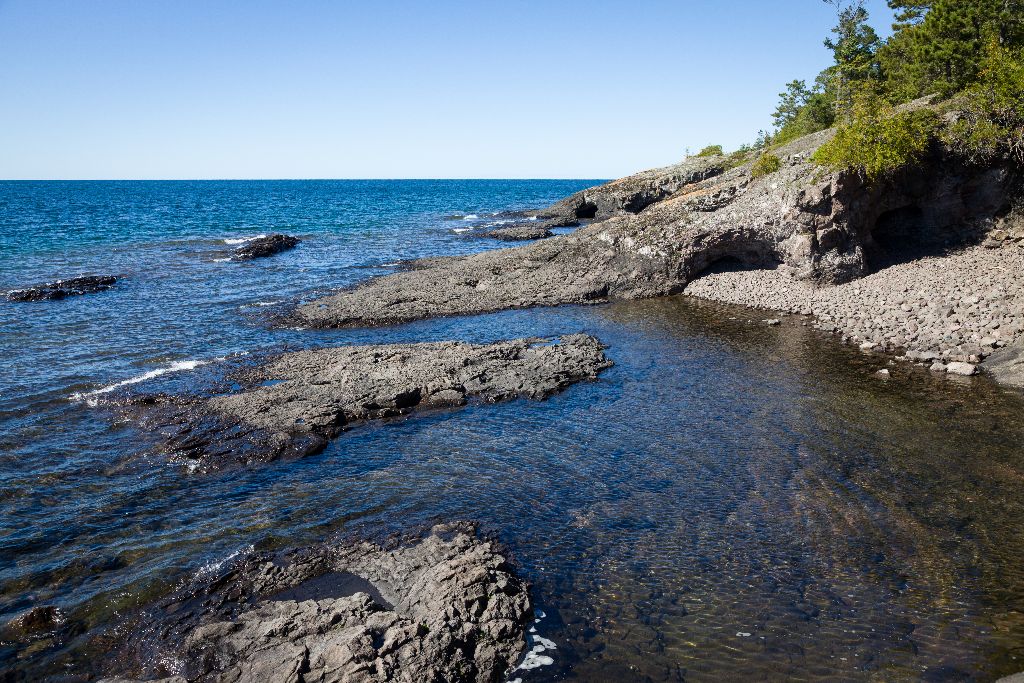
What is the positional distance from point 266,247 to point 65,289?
61.6 ft

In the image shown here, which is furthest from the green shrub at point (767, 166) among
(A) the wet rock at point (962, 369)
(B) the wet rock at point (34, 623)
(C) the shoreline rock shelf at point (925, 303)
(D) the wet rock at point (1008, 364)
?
(B) the wet rock at point (34, 623)

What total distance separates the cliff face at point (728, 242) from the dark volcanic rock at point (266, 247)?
1977 centimetres

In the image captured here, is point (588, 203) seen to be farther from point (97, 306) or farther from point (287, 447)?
point (287, 447)

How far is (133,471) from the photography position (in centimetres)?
1606

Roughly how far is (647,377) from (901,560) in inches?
462

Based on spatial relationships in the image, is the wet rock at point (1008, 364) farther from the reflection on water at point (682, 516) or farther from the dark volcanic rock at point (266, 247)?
the dark volcanic rock at point (266, 247)

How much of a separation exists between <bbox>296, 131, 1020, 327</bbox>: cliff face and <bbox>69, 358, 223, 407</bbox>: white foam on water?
6.89 m

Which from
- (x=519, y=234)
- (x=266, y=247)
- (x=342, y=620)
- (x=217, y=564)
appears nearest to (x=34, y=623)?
(x=217, y=564)

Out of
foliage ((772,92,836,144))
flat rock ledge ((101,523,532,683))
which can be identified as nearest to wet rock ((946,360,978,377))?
flat rock ledge ((101,523,532,683))

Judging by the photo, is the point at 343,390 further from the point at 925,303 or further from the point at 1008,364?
the point at 925,303

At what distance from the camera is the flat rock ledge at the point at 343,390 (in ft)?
57.7

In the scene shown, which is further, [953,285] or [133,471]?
[953,285]

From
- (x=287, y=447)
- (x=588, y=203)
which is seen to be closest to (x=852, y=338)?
(x=287, y=447)

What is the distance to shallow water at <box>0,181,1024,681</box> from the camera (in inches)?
406
